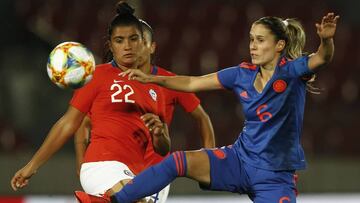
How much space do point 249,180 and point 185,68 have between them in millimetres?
4591

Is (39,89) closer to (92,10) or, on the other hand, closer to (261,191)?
(92,10)

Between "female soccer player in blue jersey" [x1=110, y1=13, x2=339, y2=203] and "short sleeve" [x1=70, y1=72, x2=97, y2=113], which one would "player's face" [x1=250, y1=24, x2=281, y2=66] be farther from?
"short sleeve" [x1=70, y1=72, x2=97, y2=113]

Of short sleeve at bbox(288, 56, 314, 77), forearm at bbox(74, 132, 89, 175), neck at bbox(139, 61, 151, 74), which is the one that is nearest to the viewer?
short sleeve at bbox(288, 56, 314, 77)

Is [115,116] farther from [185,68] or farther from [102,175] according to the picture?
[185,68]

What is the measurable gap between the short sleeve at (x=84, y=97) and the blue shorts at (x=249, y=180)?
2.72 ft

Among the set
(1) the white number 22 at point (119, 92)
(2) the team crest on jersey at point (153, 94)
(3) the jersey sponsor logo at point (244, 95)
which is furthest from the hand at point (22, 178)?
(3) the jersey sponsor logo at point (244, 95)

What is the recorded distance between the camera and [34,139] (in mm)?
8227

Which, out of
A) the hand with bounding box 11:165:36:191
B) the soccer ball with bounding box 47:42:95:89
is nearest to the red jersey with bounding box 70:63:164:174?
the soccer ball with bounding box 47:42:95:89

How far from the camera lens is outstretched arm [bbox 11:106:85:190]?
16.3 ft

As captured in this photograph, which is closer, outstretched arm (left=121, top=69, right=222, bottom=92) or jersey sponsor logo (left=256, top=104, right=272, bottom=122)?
jersey sponsor logo (left=256, top=104, right=272, bottom=122)

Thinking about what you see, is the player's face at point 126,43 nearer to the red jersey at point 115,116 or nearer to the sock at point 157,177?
the red jersey at point 115,116

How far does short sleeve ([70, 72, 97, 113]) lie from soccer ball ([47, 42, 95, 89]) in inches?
8.4

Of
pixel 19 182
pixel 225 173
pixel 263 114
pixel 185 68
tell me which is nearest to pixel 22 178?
pixel 19 182

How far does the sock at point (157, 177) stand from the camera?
4531mm
